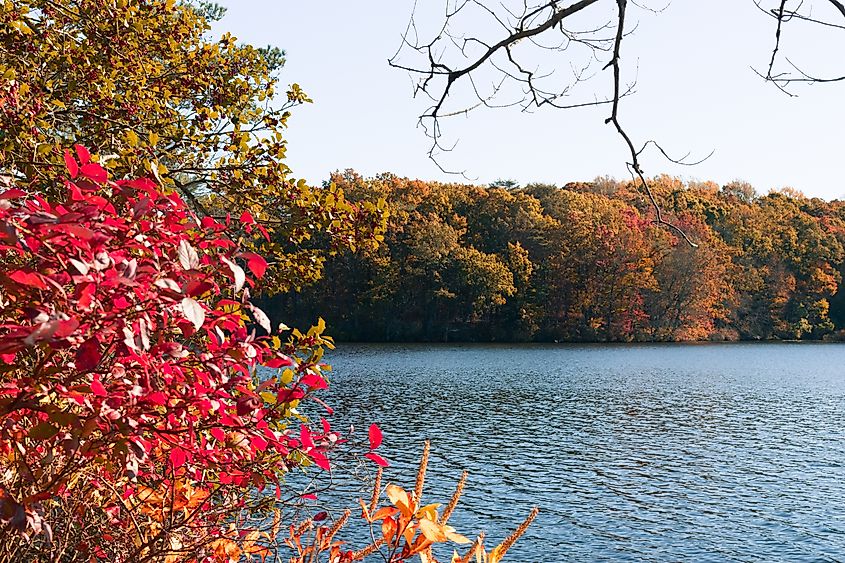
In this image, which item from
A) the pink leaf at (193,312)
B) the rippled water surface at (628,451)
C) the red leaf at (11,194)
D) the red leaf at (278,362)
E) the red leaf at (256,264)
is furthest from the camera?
the rippled water surface at (628,451)

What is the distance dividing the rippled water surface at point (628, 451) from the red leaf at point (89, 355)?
10.1 metres

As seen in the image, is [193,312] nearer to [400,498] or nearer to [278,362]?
[400,498]

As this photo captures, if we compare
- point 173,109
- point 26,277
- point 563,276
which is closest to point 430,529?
point 26,277

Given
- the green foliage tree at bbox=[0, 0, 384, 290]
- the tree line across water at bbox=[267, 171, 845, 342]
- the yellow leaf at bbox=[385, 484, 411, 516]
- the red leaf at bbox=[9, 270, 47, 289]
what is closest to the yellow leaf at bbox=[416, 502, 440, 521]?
the yellow leaf at bbox=[385, 484, 411, 516]

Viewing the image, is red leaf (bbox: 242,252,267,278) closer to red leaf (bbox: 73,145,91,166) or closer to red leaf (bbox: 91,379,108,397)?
red leaf (bbox: 91,379,108,397)

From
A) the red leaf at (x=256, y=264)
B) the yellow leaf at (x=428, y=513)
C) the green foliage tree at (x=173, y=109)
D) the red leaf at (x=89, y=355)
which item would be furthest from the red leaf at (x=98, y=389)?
the green foliage tree at (x=173, y=109)

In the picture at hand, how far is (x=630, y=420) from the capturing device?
75.3 ft

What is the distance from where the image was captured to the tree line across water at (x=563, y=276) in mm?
57375

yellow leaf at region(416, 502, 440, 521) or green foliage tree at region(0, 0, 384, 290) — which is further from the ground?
green foliage tree at region(0, 0, 384, 290)

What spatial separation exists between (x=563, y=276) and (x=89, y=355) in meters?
58.4

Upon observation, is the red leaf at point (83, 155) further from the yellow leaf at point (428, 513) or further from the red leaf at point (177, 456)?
the yellow leaf at point (428, 513)

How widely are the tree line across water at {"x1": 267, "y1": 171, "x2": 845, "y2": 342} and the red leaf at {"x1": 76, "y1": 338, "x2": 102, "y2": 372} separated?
173ft

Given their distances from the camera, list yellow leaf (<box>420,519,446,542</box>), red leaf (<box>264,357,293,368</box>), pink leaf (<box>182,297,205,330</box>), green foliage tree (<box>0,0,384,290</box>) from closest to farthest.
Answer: pink leaf (<box>182,297,205,330</box>) < yellow leaf (<box>420,519,446,542</box>) < red leaf (<box>264,357,293,368</box>) < green foliage tree (<box>0,0,384,290</box>)

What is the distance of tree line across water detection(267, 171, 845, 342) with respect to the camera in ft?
188
